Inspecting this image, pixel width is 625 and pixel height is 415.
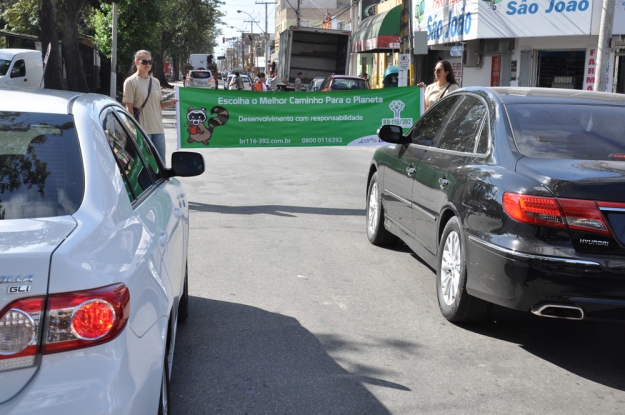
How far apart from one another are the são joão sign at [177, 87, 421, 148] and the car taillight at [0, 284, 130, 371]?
29.9ft

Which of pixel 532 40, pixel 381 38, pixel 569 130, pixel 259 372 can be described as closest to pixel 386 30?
pixel 381 38

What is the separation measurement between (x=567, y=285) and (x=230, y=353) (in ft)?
6.50

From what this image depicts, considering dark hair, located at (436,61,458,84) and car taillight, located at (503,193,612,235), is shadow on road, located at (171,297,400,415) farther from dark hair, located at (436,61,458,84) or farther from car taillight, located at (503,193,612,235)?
dark hair, located at (436,61,458,84)

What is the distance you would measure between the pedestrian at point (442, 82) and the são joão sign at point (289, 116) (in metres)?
1.25

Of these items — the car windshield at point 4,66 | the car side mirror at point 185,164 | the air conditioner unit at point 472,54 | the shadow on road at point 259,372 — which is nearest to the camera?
the shadow on road at point 259,372

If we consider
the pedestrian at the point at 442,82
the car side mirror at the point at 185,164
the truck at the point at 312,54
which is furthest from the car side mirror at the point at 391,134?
the truck at the point at 312,54

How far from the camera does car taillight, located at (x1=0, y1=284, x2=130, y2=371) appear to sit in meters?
2.19

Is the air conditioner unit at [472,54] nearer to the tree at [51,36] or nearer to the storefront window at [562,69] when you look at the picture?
the storefront window at [562,69]

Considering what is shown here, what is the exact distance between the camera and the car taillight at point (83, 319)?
2234 millimetres

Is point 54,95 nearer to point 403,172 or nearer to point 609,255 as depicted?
point 609,255

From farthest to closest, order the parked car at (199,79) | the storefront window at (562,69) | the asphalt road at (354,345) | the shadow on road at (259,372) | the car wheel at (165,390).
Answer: the parked car at (199,79) < the storefront window at (562,69) < the asphalt road at (354,345) < the shadow on road at (259,372) < the car wheel at (165,390)

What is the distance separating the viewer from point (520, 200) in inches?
172

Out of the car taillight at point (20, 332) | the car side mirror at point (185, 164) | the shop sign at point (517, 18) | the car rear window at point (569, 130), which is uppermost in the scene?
the shop sign at point (517, 18)

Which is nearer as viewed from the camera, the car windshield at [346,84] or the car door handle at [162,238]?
the car door handle at [162,238]
